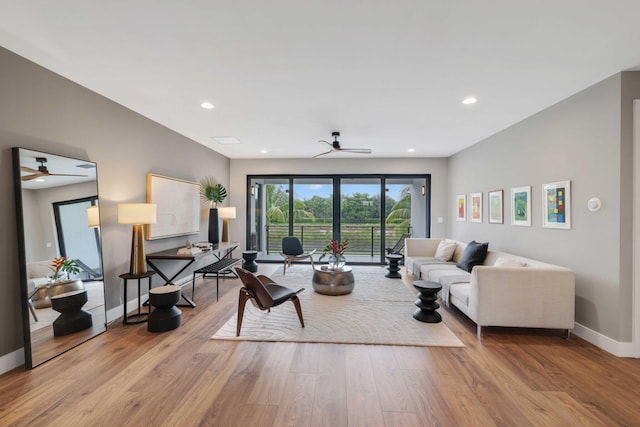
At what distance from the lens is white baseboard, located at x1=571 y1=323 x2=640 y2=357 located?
2637mm

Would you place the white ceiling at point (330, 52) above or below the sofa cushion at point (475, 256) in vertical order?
above

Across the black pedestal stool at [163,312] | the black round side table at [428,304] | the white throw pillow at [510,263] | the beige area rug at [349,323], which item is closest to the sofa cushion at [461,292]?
the black round side table at [428,304]

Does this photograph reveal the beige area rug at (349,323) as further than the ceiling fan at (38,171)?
Yes

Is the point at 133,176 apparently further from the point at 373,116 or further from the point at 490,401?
the point at 490,401

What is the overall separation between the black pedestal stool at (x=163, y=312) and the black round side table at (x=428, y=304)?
9.53 ft

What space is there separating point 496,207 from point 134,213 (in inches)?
210

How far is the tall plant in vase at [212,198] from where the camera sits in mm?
5395

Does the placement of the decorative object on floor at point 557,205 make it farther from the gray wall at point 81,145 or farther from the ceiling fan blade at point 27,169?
the ceiling fan blade at point 27,169

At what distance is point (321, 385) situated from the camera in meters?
2.20

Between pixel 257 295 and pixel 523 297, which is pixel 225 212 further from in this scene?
pixel 523 297

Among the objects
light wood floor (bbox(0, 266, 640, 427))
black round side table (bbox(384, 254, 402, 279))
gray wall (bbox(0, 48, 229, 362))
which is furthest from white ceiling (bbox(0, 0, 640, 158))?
black round side table (bbox(384, 254, 402, 279))

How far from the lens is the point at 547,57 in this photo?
238cm

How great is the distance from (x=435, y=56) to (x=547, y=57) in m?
0.96

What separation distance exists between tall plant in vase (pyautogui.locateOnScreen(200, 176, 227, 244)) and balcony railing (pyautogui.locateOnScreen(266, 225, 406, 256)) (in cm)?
187
